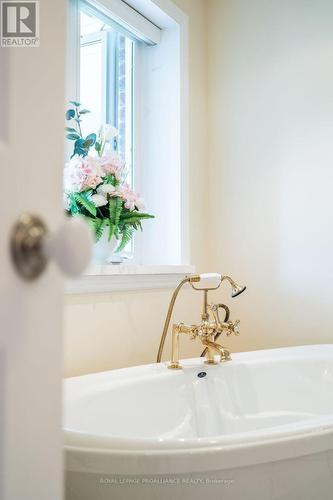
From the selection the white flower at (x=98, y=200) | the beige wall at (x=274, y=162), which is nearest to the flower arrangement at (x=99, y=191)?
the white flower at (x=98, y=200)

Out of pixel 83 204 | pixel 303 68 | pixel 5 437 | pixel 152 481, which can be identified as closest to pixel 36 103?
pixel 5 437

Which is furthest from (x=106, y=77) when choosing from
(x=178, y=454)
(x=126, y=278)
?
(x=178, y=454)

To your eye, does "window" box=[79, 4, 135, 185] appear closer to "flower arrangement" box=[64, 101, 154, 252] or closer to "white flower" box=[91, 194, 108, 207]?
"flower arrangement" box=[64, 101, 154, 252]

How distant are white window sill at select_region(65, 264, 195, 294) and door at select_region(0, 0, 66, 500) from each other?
0.95 meters

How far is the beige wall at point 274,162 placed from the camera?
6.18 ft

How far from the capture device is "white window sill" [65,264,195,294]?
1.41m

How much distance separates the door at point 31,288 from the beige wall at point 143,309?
106 cm

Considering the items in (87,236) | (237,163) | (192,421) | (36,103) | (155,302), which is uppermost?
(237,163)

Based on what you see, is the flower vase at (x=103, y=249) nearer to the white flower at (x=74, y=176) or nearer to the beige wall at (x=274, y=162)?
the white flower at (x=74, y=176)

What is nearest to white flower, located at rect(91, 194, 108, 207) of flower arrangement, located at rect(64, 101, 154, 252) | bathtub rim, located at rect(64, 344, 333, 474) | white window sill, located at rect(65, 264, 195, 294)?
flower arrangement, located at rect(64, 101, 154, 252)

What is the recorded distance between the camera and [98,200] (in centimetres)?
145

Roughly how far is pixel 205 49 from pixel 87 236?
2.19 meters

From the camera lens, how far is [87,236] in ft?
0.94

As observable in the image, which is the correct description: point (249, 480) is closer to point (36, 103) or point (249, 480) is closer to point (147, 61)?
point (36, 103)
